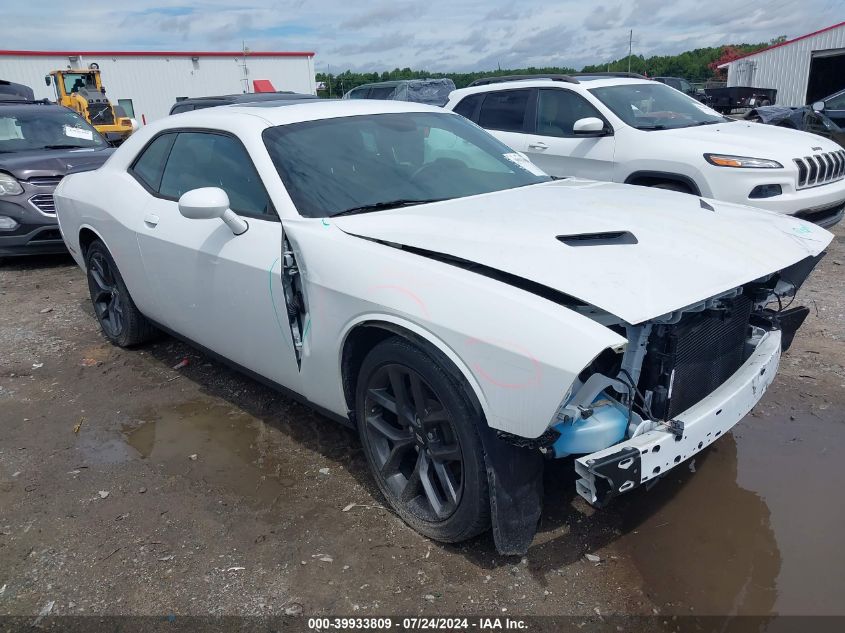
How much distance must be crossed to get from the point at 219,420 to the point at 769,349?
289cm

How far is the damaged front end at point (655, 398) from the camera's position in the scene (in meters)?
2.18

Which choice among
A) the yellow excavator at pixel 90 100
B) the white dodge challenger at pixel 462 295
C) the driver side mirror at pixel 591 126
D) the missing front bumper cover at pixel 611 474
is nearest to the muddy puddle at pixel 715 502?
the white dodge challenger at pixel 462 295

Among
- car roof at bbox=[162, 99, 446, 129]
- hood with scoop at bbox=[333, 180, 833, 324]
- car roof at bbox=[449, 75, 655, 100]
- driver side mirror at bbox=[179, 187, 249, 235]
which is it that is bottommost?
hood with scoop at bbox=[333, 180, 833, 324]

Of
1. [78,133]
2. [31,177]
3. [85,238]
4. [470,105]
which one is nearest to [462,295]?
[85,238]

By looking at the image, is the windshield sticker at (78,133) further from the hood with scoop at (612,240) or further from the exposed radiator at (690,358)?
the exposed radiator at (690,358)

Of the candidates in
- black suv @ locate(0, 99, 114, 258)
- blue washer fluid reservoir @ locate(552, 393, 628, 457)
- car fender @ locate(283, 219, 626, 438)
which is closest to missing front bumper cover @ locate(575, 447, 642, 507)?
blue washer fluid reservoir @ locate(552, 393, 628, 457)

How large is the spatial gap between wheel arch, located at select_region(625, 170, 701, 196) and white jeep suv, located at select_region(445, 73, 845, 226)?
1 cm

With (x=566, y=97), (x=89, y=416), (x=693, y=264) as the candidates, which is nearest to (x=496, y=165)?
(x=693, y=264)

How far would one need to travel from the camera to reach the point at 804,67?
1113 inches

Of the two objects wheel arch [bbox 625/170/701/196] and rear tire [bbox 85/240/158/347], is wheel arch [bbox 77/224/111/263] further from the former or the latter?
wheel arch [bbox 625/170/701/196]

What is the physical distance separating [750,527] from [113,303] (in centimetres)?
430

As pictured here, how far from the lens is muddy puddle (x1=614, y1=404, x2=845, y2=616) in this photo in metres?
2.41

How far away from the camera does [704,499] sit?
9.70ft

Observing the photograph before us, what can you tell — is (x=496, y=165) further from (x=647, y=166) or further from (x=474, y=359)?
(x=647, y=166)
